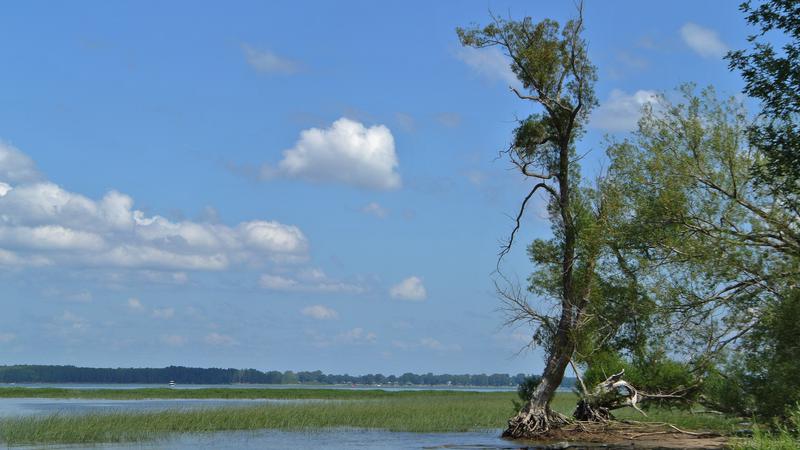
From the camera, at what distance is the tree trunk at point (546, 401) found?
114 feet

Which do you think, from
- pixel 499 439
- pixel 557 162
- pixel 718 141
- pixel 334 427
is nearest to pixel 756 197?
pixel 718 141

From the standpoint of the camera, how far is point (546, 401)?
1388 inches

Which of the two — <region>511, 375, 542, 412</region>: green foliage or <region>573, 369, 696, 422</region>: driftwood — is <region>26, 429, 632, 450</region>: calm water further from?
<region>573, 369, 696, 422</region>: driftwood

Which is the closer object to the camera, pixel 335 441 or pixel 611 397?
pixel 335 441

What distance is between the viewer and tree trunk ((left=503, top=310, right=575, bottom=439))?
114 ft

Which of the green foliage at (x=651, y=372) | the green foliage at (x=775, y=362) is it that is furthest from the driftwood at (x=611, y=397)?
the green foliage at (x=775, y=362)

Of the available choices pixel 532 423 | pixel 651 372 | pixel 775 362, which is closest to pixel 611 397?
pixel 651 372

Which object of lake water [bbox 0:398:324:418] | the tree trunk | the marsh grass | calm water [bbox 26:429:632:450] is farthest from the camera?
lake water [bbox 0:398:324:418]

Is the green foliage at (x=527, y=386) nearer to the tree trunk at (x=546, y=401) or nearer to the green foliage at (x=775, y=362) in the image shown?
the tree trunk at (x=546, y=401)

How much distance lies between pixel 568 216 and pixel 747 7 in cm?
1442

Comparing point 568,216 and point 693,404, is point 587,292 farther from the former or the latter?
point 693,404

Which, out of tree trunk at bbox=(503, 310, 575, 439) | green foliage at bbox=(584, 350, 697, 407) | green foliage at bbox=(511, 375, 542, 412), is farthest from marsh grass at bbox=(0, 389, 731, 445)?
tree trunk at bbox=(503, 310, 575, 439)

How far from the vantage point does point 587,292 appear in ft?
113

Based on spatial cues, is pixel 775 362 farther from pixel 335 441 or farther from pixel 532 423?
pixel 335 441
